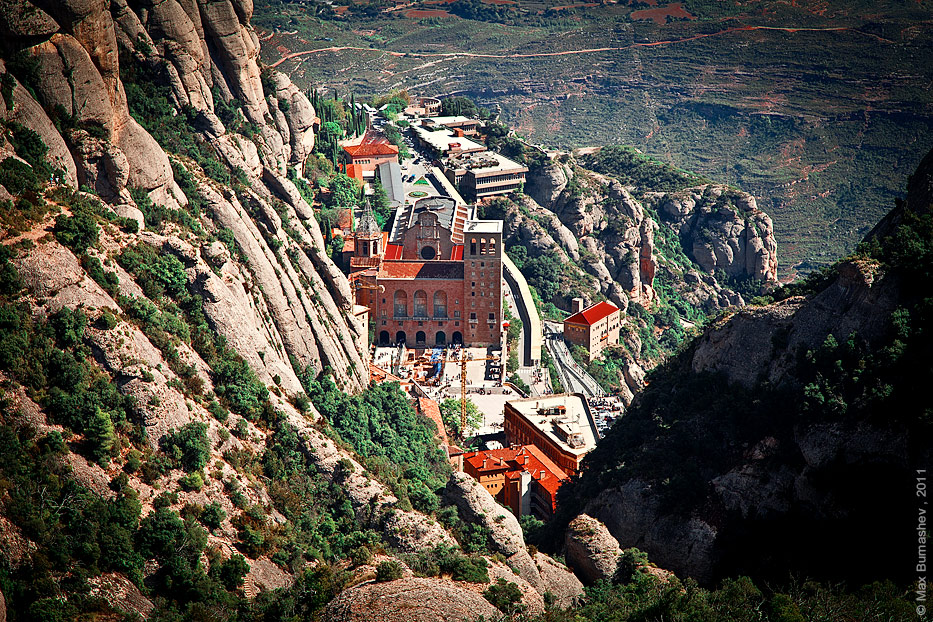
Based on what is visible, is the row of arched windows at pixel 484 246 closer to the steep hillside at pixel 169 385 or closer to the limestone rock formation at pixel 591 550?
the steep hillside at pixel 169 385

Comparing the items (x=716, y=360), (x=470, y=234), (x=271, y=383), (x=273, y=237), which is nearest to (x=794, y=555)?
(x=716, y=360)

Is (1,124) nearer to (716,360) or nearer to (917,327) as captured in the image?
(716,360)

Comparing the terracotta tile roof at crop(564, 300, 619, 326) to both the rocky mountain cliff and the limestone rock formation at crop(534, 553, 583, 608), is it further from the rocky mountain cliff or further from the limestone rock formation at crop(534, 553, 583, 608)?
the limestone rock formation at crop(534, 553, 583, 608)

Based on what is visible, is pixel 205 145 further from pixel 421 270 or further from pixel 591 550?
pixel 591 550

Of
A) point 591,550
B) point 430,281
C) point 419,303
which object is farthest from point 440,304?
point 591,550

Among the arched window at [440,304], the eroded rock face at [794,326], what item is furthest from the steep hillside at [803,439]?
the arched window at [440,304]

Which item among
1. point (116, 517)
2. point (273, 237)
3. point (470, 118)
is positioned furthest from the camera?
point (470, 118)

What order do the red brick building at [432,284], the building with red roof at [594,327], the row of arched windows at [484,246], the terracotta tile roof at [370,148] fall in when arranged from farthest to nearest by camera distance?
the terracotta tile roof at [370,148], the building with red roof at [594,327], the row of arched windows at [484,246], the red brick building at [432,284]
